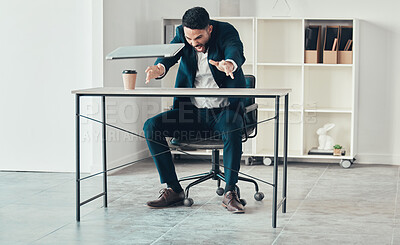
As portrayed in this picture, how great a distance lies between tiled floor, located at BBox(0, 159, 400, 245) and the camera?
2.94 metres

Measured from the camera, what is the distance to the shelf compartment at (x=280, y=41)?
17.6 feet

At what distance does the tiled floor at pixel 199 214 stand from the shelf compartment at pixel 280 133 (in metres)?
0.66

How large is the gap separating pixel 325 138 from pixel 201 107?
1989 mm

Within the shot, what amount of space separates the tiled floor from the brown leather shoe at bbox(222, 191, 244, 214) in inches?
2.0

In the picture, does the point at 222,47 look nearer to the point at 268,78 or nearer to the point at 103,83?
the point at 103,83

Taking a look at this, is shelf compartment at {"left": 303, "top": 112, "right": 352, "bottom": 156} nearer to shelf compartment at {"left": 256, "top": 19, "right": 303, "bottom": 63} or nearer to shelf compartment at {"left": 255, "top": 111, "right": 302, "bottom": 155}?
shelf compartment at {"left": 255, "top": 111, "right": 302, "bottom": 155}

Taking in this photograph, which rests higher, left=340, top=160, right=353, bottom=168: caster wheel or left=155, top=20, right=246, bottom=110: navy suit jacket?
left=155, top=20, right=246, bottom=110: navy suit jacket

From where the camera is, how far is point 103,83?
469 centimetres

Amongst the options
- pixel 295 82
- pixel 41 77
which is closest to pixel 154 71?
pixel 41 77

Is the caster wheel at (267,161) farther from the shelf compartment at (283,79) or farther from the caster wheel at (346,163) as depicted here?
the caster wheel at (346,163)

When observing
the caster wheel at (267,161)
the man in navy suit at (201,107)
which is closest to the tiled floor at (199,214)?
the man in navy suit at (201,107)

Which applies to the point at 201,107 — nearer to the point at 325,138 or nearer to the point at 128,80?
the point at 128,80

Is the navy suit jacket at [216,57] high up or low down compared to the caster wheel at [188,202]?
up

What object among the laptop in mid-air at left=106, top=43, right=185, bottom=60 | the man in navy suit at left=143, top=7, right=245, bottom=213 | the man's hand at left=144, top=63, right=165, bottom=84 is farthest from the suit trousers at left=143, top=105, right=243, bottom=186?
the laptop in mid-air at left=106, top=43, right=185, bottom=60
